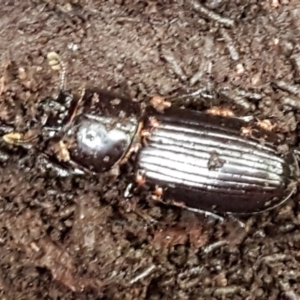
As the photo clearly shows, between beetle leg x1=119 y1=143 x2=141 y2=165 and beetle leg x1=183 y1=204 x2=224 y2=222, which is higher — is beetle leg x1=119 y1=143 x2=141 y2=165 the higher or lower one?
the higher one

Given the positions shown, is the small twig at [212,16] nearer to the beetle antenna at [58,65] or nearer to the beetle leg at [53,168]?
the beetle antenna at [58,65]

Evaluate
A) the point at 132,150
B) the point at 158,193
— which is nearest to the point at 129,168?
the point at 132,150

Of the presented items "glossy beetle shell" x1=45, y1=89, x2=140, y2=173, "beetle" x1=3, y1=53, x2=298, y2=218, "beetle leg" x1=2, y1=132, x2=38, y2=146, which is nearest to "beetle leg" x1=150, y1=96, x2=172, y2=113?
"beetle" x1=3, y1=53, x2=298, y2=218

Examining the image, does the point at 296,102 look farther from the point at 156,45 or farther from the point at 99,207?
the point at 99,207

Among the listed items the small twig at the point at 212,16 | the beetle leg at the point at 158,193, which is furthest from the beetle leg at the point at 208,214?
the small twig at the point at 212,16

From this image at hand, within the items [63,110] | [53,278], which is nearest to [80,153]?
[63,110]

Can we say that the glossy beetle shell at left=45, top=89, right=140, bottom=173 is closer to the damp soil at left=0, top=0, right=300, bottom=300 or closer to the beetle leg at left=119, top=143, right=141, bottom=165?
the beetle leg at left=119, top=143, right=141, bottom=165
